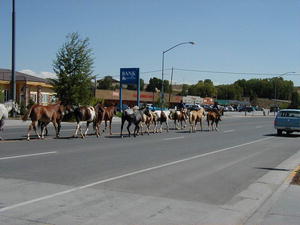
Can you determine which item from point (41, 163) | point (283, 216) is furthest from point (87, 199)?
point (41, 163)

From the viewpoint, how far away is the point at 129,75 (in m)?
53.1

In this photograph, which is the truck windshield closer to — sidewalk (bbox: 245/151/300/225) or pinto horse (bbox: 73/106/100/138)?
pinto horse (bbox: 73/106/100/138)

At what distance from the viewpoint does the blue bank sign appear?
2063 inches

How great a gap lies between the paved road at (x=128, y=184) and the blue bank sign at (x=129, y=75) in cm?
3532

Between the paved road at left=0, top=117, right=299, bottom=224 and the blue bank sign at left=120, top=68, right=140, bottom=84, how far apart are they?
116ft

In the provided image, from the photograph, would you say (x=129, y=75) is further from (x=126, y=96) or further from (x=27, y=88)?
(x=126, y=96)

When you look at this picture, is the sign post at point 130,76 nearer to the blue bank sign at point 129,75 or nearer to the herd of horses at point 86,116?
the blue bank sign at point 129,75

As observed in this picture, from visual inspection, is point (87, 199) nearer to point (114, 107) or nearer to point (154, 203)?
point (154, 203)

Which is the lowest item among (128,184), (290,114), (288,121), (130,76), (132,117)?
(128,184)

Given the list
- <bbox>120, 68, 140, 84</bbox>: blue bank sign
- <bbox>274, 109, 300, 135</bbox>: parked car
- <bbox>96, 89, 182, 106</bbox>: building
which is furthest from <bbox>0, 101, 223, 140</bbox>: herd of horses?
<bbox>96, 89, 182, 106</bbox>: building

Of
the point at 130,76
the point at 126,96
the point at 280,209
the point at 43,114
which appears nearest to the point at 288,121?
the point at 43,114

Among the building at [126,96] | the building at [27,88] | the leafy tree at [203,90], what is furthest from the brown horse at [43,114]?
the leafy tree at [203,90]

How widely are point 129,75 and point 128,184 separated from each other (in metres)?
43.5

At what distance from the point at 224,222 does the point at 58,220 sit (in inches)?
104
